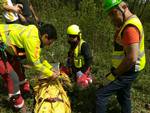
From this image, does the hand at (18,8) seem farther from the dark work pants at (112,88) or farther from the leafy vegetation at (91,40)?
the dark work pants at (112,88)

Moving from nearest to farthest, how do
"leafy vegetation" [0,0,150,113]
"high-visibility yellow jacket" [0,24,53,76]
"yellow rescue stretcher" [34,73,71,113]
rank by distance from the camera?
"high-visibility yellow jacket" [0,24,53,76] < "yellow rescue stretcher" [34,73,71,113] < "leafy vegetation" [0,0,150,113]

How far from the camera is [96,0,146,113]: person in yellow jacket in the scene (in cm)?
518

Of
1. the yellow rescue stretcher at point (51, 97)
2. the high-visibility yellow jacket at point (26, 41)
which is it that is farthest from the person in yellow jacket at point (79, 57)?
the high-visibility yellow jacket at point (26, 41)

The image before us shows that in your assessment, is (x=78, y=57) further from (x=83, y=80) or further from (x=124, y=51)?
(x=124, y=51)

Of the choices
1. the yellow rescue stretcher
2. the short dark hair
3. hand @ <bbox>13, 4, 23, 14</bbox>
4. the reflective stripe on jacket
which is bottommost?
the yellow rescue stretcher

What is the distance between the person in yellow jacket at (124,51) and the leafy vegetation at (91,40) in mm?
1053

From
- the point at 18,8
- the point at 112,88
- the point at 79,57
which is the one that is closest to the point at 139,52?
the point at 112,88

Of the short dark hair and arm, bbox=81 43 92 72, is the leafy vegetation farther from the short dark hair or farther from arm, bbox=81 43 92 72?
the short dark hair

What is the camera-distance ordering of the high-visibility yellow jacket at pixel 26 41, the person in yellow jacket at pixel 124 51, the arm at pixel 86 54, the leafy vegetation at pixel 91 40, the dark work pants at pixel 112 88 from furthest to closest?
the arm at pixel 86 54 → the leafy vegetation at pixel 91 40 → the high-visibility yellow jacket at pixel 26 41 → the dark work pants at pixel 112 88 → the person in yellow jacket at pixel 124 51

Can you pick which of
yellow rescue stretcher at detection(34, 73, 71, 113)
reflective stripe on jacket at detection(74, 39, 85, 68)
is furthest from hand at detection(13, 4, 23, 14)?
yellow rescue stretcher at detection(34, 73, 71, 113)

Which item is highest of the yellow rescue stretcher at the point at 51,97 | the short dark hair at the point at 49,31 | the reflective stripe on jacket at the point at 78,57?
the short dark hair at the point at 49,31

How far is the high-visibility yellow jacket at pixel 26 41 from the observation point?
19.3ft

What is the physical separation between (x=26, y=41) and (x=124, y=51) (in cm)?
146

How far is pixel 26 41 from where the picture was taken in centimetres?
591
